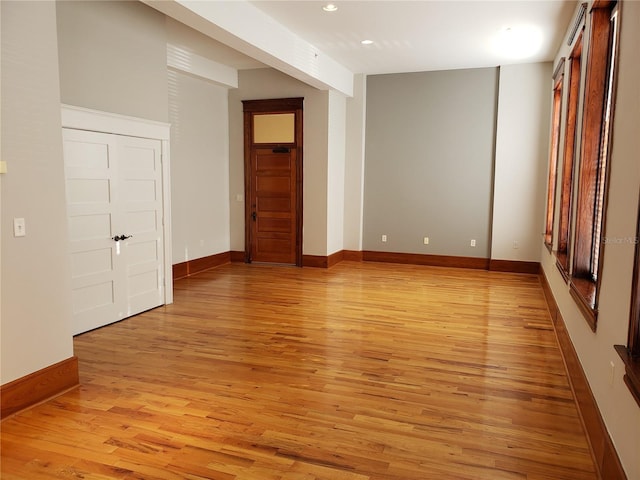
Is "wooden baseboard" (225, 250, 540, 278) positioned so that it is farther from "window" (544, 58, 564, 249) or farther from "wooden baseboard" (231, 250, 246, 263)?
"window" (544, 58, 564, 249)

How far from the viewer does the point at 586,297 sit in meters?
3.25

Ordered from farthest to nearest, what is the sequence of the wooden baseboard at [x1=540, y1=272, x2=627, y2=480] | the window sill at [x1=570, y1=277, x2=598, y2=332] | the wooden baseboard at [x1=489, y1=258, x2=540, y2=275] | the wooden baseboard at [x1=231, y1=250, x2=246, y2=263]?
the wooden baseboard at [x1=231, y1=250, x2=246, y2=263], the wooden baseboard at [x1=489, y1=258, x2=540, y2=275], the window sill at [x1=570, y1=277, x2=598, y2=332], the wooden baseboard at [x1=540, y1=272, x2=627, y2=480]

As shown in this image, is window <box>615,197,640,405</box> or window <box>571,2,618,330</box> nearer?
window <box>615,197,640,405</box>

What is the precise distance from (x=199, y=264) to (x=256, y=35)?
3.93m

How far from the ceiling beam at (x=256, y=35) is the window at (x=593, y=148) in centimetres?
304

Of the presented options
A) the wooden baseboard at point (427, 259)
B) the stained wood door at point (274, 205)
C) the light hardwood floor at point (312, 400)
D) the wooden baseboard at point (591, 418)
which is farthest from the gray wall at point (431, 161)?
the wooden baseboard at point (591, 418)

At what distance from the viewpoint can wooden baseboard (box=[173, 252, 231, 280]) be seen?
7.33 meters

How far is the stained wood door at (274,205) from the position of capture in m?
8.30

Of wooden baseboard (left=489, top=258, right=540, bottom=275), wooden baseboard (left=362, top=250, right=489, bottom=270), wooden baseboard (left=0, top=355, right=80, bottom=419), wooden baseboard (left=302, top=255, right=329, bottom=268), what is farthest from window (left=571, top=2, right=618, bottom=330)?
wooden baseboard (left=302, top=255, right=329, bottom=268)

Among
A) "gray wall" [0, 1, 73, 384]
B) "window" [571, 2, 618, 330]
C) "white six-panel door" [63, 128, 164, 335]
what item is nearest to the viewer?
"gray wall" [0, 1, 73, 384]


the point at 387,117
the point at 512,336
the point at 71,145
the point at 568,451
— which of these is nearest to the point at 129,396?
the point at 71,145

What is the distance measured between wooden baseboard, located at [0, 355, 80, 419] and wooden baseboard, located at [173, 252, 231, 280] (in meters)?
3.80

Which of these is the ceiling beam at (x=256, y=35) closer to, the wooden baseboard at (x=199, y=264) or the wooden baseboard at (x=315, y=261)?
the wooden baseboard at (x=315, y=261)

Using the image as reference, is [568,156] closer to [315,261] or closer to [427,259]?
[427,259]
